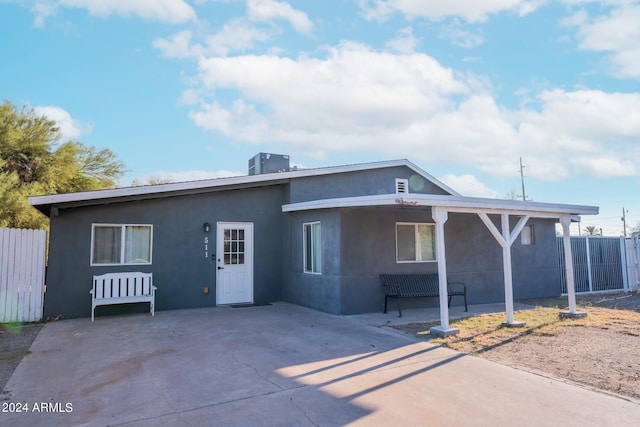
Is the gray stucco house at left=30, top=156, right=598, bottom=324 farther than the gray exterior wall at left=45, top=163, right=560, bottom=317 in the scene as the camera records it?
No

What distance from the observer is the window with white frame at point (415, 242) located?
9.69 meters

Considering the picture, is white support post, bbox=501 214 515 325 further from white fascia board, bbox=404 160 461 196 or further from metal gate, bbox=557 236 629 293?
metal gate, bbox=557 236 629 293

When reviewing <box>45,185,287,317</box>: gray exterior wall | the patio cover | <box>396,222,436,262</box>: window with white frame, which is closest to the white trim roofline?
<box>45,185,287,317</box>: gray exterior wall

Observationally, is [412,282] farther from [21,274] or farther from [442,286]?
[21,274]

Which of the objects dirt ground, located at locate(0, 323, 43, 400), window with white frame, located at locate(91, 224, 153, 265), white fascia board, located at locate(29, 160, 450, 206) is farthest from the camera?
window with white frame, located at locate(91, 224, 153, 265)

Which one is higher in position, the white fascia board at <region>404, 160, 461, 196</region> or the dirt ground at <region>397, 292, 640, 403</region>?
the white fascia board at <region>404, 160, 461, 196</region>

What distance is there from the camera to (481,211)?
7.51 metres

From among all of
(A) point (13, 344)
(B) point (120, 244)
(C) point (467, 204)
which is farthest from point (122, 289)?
(C) point (467, 204)

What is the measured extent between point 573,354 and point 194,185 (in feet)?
26.1

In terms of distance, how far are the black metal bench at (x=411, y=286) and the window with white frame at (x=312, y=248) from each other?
153cm

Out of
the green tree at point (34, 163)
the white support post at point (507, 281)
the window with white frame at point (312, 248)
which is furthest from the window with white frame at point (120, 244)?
the white support post at point (507, 281)

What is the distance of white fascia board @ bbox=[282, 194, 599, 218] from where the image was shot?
22.8 ft

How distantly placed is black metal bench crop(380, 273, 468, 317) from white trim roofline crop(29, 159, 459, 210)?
345cm

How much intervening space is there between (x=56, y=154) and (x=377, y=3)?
42.6 feet
